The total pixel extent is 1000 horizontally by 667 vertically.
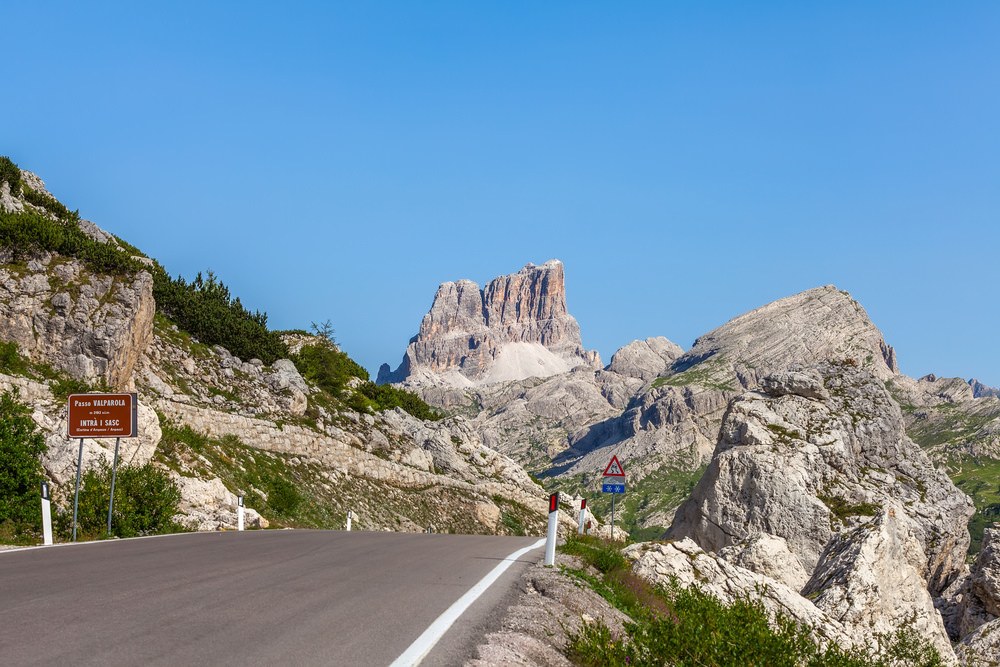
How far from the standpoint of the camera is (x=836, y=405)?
27781 mm

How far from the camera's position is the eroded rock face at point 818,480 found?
22453mm

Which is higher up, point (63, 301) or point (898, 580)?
point (63, 301)

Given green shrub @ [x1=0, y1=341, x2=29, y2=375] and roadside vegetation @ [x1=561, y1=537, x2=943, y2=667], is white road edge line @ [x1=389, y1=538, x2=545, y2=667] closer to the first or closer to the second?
roadside vegetation @ [x1=561, y1=537, x2=943, y2=667]

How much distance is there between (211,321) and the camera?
44.8 metres

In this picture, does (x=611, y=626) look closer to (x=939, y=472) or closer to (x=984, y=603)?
(x=984, y=603)

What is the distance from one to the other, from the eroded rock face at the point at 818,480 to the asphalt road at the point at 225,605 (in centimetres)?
944

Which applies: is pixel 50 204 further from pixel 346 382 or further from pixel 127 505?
pixel 127 505

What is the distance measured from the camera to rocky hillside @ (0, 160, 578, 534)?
26422 millimetres

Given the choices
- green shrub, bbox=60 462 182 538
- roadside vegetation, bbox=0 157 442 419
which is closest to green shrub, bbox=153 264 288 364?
roadside vegetation, bbox=0 157 442 419

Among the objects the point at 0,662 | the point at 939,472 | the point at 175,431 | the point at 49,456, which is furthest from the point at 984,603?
the point at 175,431

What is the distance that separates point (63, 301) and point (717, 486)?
2472 centimetres

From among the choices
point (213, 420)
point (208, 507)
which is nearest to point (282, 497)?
point (213, 420)

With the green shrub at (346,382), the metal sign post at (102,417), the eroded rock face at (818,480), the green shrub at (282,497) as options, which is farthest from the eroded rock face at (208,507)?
the green shrub at (346,382)

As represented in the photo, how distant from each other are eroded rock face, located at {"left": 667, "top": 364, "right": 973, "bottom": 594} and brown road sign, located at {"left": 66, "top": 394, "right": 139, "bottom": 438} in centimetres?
1530
